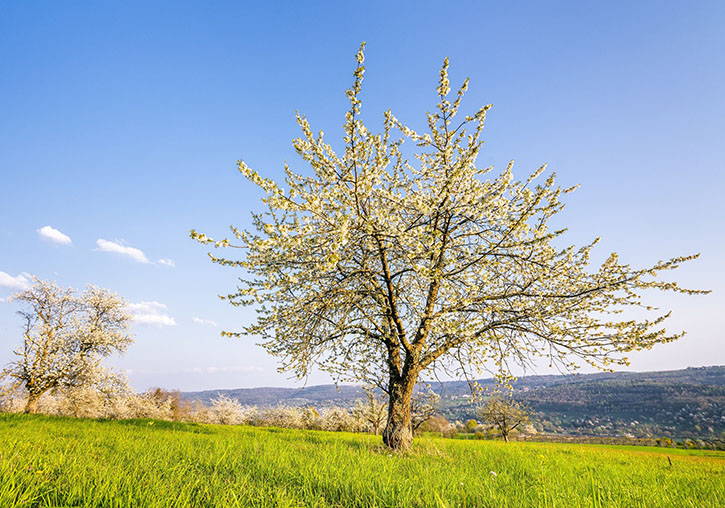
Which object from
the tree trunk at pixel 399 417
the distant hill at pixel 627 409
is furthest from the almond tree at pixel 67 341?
the distant hill at pixel 627 409

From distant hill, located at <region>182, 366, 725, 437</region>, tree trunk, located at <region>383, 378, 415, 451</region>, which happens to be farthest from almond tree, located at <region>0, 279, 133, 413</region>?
distant hill, located at <region>182, 366, 725, 437</region>

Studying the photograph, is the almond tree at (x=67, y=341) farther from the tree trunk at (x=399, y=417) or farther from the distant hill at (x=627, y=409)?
the distant hill at (x=627, y=409)

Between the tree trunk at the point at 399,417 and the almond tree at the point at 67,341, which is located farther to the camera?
the almond tree at the point at 67,341

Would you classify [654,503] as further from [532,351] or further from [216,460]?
[532,351]

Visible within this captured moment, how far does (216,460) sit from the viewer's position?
15.4ft

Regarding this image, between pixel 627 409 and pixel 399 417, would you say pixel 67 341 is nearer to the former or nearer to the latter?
pixel 399 417

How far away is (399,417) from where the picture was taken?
33.2 feet

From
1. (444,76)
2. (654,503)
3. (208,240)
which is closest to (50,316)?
(208,240)

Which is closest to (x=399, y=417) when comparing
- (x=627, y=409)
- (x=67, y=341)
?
(x=67, y=341)

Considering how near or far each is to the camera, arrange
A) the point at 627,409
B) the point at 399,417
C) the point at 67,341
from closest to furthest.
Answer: the point at 399,417
the point at 67,341
the point at 627,409

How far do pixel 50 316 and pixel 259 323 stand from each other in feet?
104

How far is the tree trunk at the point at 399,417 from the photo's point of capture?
9758mm

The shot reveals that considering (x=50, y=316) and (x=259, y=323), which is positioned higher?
(x=50, y=316)

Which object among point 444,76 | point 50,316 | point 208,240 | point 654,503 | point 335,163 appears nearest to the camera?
point 654,503
